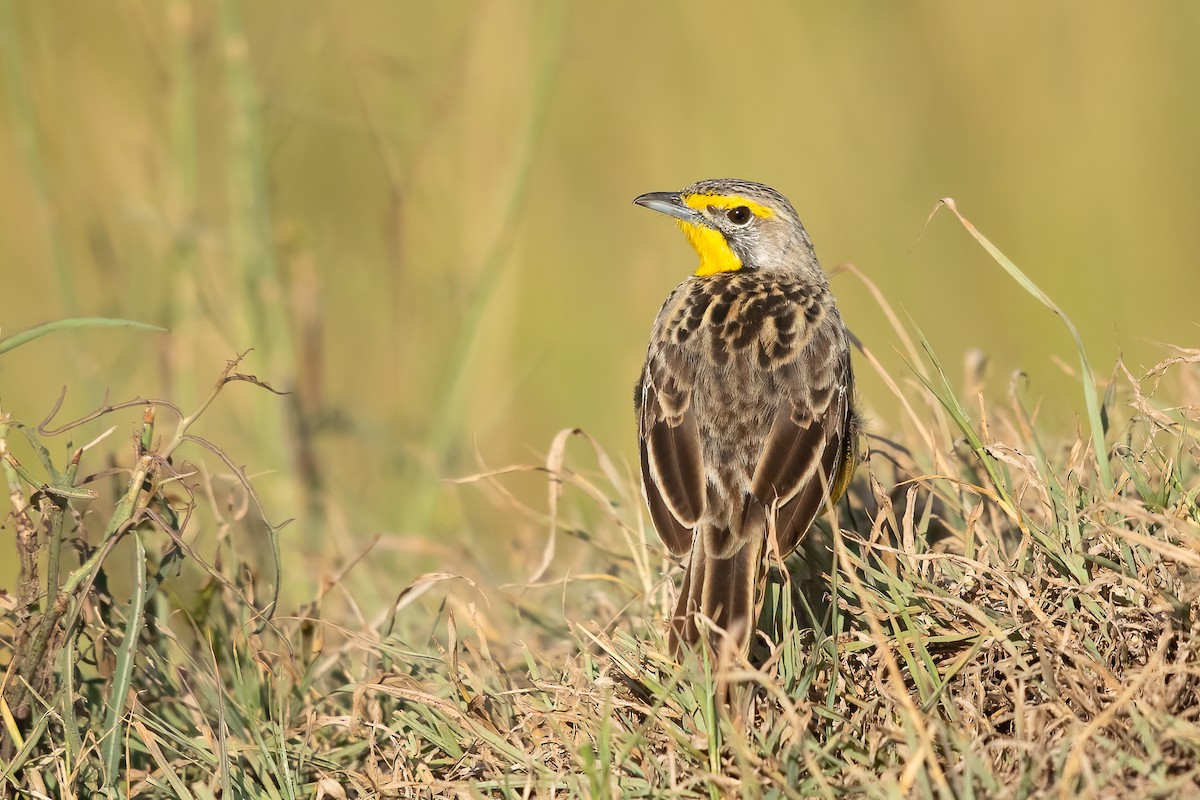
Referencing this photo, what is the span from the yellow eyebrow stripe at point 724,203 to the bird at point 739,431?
317 mm

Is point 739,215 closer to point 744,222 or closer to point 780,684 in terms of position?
point 744,222

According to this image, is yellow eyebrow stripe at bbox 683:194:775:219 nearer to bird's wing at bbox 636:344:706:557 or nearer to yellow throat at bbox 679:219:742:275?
yellow throat at bbox 679:219:742:275

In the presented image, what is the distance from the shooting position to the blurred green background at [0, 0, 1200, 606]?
6.72 meters

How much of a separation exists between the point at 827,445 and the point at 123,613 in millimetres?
2285

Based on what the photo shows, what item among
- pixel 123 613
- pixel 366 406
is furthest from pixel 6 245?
pixel 123 613

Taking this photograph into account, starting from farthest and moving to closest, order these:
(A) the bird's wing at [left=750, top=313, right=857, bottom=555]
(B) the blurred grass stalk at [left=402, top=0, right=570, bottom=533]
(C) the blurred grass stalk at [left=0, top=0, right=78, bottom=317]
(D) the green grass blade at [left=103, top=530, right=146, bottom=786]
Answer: (B) the blurred grass stalk at [left=402, top=0, right=570, bottom=533] → (C) the blurred grass stalk at [left=0, top=0, right=78, bottom=317] → (A) the bird's wing at [left=750, top=313, right=857, bottom=555] → (D) the green grass blade at [left=103, top=530, right=146, bottom=786]

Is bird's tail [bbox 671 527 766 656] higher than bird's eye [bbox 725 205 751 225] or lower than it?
lower

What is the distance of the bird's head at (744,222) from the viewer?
19.3 feet

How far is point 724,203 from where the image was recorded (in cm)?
592

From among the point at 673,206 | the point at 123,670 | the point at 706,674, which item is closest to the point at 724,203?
the point at 673,206

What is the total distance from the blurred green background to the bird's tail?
2.33 m

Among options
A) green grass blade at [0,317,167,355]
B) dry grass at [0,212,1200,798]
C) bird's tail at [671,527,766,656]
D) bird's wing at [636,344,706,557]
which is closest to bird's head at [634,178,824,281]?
bird's wing at [636,344,706,557]

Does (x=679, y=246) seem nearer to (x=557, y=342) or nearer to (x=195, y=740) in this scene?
(x=557, y=342)

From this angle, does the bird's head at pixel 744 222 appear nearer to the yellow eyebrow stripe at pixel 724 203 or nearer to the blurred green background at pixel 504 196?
the yellow eyebrow stripe at pixel 724 203
